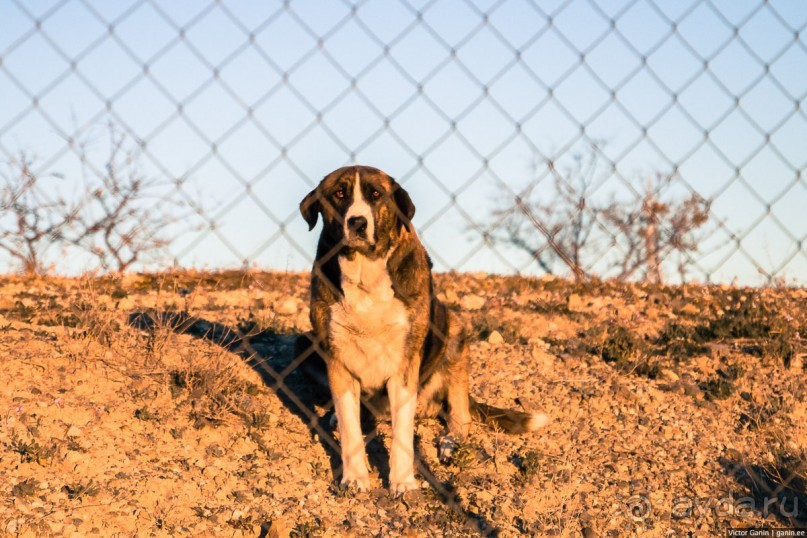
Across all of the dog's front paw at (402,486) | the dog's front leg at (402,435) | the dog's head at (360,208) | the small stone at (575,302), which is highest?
the small stone at (575,302)

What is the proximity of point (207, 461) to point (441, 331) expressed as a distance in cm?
164

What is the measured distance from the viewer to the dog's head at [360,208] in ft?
15.0

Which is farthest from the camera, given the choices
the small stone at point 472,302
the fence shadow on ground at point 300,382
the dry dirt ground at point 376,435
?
the small stone at point 472,302

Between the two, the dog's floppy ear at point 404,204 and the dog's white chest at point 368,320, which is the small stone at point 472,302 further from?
the dog's floppy ear at point 404,204

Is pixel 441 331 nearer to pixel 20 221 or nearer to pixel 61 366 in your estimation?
pixel 61 366

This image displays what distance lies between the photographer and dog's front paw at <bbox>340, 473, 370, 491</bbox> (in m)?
4.87

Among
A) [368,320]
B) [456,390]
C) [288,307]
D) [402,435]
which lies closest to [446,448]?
[456,390]

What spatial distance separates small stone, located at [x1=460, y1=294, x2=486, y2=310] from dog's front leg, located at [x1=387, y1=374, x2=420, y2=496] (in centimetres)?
351

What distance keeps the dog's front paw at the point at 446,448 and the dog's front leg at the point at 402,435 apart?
477 mm

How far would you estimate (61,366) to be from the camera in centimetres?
533

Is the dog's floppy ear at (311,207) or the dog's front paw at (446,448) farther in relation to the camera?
the dog's front paw at (446,448)

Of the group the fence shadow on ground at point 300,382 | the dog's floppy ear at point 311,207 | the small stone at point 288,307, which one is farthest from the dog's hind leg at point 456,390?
the small stone at point 288,307

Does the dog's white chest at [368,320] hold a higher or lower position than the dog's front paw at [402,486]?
higher

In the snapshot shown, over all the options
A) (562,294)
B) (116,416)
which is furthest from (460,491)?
(562,294)
